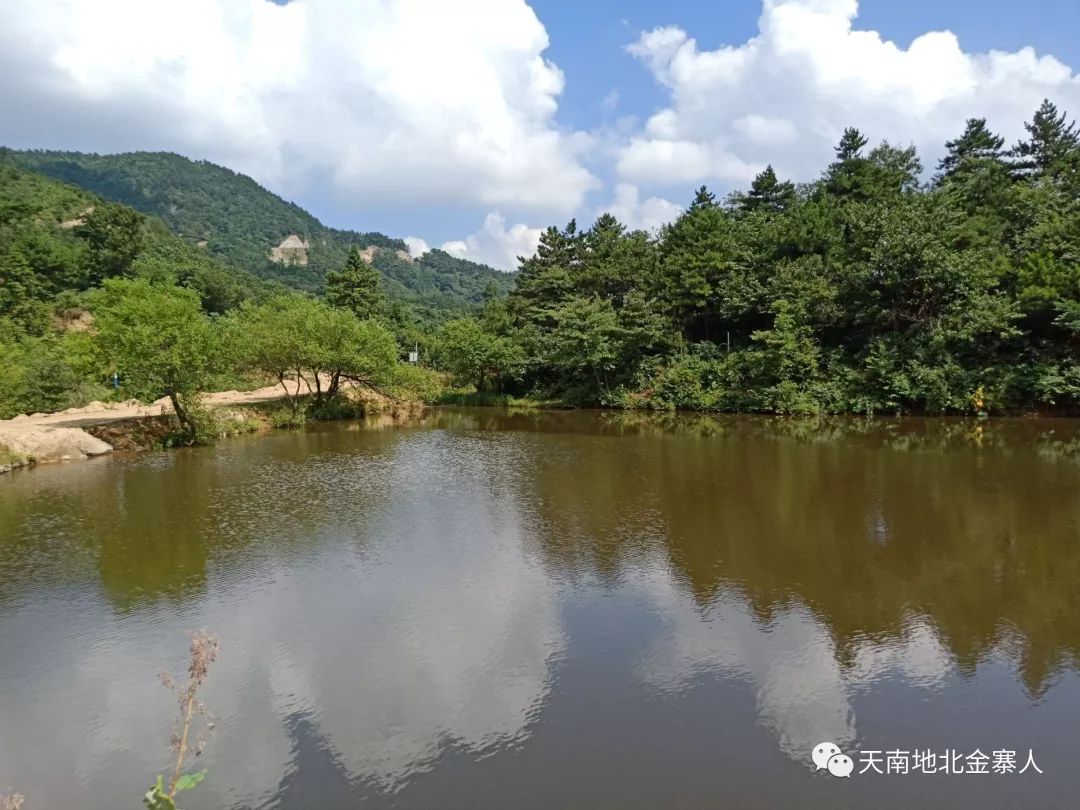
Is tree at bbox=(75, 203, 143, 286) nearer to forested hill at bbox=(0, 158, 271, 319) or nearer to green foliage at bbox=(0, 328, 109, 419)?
forested hill at bbox=(0, 158, 271, 319)

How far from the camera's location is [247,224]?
5448 inches

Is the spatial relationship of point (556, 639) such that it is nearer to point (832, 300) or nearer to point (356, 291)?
point (832, 300)

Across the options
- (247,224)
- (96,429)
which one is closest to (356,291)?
(96,429)

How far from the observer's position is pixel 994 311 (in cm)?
2777

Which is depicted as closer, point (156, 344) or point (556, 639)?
point (556, 639)

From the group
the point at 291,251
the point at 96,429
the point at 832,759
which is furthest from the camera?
the point at 291,251

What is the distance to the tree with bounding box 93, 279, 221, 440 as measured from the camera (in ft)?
70.1

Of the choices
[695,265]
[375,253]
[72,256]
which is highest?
[375,253]

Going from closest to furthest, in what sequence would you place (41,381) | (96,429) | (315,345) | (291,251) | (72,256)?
1. (96,429)
2. (41,381)
3. (315,345)
4. (72,256)
5. (291,251)

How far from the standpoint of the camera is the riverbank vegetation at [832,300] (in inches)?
1109

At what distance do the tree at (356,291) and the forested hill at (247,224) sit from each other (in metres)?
60.3

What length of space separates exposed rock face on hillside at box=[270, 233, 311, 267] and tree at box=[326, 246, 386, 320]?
7631 cm

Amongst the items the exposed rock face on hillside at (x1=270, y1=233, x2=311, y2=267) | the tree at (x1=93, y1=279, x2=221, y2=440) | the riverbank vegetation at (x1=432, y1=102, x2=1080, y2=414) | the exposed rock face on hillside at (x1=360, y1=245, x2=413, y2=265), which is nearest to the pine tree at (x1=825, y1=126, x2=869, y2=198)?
the riverbank vegetation at (x1=432, y1=102, x2=1080, y2=414)

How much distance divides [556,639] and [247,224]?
5890 inches
